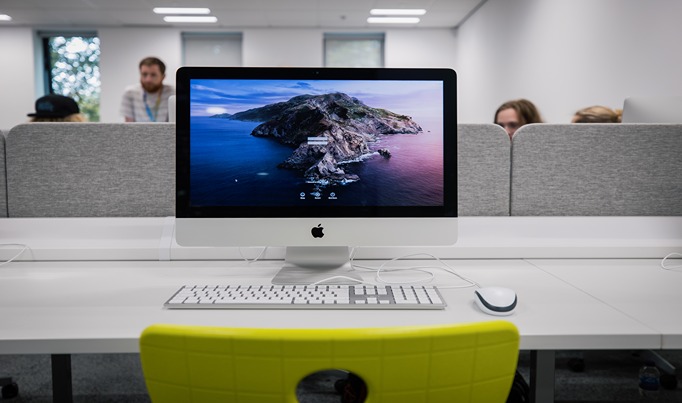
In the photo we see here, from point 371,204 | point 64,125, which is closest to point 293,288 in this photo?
point 371,204

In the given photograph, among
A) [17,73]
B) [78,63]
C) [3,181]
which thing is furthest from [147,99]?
[17,73]

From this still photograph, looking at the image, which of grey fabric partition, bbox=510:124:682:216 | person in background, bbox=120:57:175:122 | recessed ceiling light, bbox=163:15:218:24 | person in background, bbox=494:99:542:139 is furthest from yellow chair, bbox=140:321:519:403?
recessed ceiling light, bbox=163:15:218:24

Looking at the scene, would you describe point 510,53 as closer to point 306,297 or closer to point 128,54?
point 306,297

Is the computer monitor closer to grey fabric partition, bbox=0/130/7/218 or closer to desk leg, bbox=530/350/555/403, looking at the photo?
desk leg, bbox=530/350/555/403

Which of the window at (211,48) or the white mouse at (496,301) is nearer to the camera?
the white mouse at (496,301)

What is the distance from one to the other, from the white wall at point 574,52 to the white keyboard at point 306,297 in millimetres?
1076

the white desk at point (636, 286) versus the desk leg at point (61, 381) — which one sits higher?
the white desk at point (636, 286)

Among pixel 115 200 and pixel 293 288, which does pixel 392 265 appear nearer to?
pixel 293 288

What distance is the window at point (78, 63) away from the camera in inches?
Result: 275

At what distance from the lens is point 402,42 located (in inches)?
279

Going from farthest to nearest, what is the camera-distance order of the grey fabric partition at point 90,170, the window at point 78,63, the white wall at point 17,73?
the window at point 78,63
the white wall at point 17,73
the grey fabric partition at point 90,170

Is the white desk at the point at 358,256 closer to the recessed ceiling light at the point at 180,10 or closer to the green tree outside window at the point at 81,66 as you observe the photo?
the recessed ceiling light at the point at 180,10

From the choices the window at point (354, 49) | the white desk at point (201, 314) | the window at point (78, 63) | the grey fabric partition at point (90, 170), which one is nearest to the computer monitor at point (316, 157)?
the white desk at point (201, 314)

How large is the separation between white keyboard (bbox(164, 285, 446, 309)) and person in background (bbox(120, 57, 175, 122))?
10.3 feet
